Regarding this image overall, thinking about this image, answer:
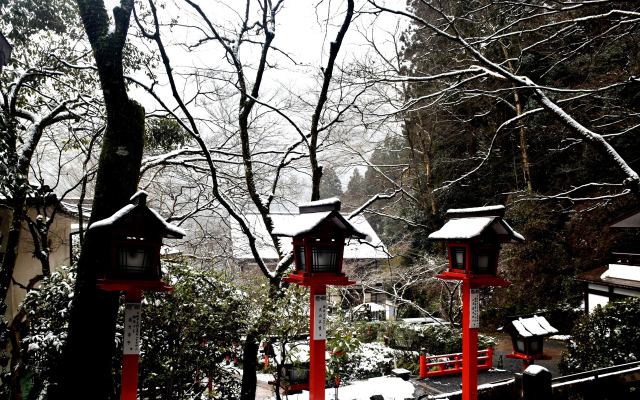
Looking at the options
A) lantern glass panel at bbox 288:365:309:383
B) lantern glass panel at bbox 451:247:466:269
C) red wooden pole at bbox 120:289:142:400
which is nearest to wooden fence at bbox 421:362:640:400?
lantern glass panel at bbox 451:247:466:269

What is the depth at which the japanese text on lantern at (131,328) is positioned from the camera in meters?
3.92

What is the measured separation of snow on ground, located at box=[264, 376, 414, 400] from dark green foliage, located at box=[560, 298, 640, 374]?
14.6 ft

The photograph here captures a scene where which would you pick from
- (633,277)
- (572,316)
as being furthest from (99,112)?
(572,316)

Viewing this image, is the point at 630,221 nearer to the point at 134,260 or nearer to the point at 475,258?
the point at 475,258

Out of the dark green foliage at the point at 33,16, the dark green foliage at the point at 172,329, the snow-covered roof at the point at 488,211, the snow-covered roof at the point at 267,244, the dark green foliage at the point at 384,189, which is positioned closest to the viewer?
the snow-covered roof at the point at 488,211

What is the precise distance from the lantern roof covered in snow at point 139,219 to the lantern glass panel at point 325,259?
141 cm

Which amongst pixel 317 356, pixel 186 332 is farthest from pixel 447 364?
pixel 317 356

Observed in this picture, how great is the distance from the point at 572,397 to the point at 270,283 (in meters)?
4.95

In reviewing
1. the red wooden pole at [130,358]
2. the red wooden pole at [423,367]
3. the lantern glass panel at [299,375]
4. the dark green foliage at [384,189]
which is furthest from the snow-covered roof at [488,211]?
the dark green foliage at [384,189]

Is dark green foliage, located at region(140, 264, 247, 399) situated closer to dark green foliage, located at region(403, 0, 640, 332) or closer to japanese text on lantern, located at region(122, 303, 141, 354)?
japanese text on lantern, located at region(122, 303, 141, 354)

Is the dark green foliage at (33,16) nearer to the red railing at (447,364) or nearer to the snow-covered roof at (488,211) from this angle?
the snow-covered roof at (488,211)

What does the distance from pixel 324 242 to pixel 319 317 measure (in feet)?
2.72

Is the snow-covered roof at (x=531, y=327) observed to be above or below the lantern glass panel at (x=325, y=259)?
below

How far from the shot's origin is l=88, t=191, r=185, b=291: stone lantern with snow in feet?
12.5
